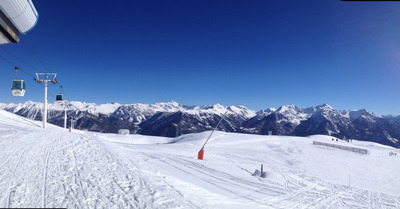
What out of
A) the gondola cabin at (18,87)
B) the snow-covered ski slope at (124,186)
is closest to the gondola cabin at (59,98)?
the gondola cabin at (18,87)

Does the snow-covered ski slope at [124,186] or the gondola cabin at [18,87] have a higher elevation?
the gondola cabin at [18,87]

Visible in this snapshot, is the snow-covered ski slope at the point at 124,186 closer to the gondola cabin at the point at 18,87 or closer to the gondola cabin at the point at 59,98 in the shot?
the gondola cabin at the point at 18,87

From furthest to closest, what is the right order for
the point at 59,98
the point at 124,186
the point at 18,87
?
the point at 59,98
the point at 18,87
the point at 124,186

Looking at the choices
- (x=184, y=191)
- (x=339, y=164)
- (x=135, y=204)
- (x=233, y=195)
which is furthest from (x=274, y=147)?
(x=135, y=204)

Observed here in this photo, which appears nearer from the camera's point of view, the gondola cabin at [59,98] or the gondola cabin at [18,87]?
the gondola cabin at [18,87]

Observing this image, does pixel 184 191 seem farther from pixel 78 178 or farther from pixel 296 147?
pixel 296 147

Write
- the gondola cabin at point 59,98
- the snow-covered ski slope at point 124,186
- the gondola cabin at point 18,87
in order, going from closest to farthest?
the snow-covered ski slope at point 124,186 < the gondola cabin at point 18,87 < the gondola cabin at point 59,98

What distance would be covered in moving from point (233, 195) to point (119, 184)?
5.22 meters

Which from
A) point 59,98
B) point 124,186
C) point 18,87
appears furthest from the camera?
point 59,98

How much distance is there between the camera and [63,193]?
6410mm

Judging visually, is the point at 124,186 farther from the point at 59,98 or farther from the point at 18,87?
the point at 59,98

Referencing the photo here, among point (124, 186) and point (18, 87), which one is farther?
point (18, 87)

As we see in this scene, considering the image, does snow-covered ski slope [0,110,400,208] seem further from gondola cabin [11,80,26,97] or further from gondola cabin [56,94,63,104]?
gondola cabin [56,94,63,104]

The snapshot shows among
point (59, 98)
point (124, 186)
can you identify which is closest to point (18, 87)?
point (59, 98)
